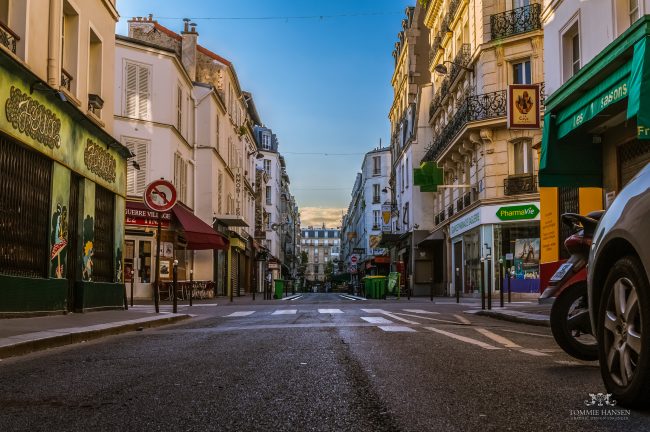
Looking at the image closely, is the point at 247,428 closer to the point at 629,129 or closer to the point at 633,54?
the point at 633,54

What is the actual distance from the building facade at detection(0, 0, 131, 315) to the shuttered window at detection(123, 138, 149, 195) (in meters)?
9.88

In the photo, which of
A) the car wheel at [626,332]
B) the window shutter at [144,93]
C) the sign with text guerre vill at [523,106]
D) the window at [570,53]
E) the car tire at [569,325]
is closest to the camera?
the car wheel at [626,332]

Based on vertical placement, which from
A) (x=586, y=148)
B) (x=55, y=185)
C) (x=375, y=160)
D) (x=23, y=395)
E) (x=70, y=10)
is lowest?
(x=23, y=395)

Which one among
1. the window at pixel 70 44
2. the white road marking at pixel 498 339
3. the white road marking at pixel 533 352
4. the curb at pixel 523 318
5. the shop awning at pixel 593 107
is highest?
the window at pixel 70 44

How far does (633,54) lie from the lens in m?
9.84

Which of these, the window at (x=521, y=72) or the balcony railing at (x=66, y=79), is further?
the window at (x=521, y=72)

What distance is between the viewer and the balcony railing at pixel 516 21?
91.2ft

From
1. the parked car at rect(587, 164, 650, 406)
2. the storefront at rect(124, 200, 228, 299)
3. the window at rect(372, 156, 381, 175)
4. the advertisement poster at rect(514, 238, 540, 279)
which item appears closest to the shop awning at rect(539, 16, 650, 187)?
the parked car at rect(587, 164, 650, 406)

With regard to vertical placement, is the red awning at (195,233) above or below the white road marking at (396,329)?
above

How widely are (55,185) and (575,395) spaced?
Result: 10.5m

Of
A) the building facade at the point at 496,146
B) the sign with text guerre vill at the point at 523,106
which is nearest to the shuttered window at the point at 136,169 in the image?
the building facade at the point at 496,146

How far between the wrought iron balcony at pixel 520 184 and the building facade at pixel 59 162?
675 inches

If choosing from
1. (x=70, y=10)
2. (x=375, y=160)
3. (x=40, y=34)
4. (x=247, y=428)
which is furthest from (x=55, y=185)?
(x=375, y=160)

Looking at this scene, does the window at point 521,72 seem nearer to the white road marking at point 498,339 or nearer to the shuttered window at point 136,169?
the shuttered window at point 136,169
